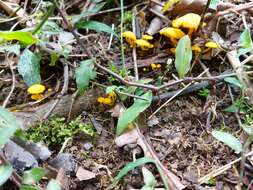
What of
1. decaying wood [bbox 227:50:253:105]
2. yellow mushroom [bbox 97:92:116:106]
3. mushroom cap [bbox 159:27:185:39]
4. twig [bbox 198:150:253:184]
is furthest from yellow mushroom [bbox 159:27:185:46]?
twig [bbox 198:150:253:184]

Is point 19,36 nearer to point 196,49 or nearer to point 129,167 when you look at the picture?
point 129,167

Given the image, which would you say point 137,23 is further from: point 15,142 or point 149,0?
point 15,142

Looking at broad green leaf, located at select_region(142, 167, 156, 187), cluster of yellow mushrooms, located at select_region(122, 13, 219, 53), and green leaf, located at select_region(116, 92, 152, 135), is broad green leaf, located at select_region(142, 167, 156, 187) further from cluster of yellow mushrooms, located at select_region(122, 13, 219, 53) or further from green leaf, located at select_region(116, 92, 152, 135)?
cluster of yellow mushrooms, located at select_region(122, 13, 219, 53)

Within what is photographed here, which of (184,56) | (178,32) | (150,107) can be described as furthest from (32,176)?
(178,32)

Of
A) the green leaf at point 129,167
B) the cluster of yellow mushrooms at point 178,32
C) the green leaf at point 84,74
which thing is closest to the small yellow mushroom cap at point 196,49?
the cluster of yellow mushrooms at point 178,32

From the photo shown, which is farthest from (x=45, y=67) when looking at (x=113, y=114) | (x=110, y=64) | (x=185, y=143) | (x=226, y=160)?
(x=226, y=160)

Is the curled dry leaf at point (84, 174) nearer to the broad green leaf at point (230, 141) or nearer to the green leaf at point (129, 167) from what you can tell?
the green leaf at point (129, 167)
